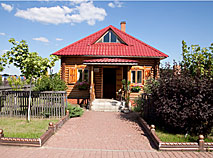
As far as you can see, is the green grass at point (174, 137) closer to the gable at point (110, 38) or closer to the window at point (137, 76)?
the window at point (137, 76)

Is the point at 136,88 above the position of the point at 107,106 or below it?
above

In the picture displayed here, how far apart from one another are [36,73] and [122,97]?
651 cm

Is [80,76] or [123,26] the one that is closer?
[80,76]

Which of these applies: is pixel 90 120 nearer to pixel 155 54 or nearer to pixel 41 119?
pixel 41 119

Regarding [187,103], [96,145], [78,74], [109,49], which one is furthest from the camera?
[109,49]

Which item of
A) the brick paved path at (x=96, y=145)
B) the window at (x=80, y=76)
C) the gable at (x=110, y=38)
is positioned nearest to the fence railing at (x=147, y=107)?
the brick paved path at (x=96, y=145)

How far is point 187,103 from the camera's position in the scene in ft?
19.6

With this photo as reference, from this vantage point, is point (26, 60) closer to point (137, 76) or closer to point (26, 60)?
point (26, 60)

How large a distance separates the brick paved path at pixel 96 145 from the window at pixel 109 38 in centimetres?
926

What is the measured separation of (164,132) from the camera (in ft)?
22.0

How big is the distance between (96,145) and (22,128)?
3402 mm

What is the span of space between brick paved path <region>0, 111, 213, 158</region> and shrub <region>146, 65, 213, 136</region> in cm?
120

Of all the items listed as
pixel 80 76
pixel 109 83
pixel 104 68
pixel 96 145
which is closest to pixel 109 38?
pixel 104 68

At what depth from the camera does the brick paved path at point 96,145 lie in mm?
4898
